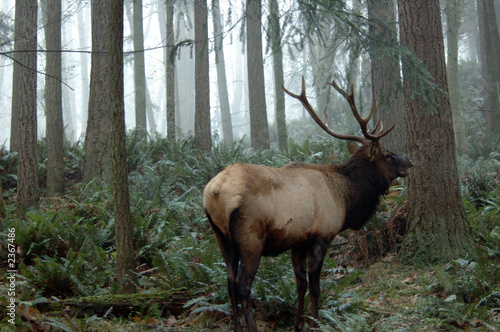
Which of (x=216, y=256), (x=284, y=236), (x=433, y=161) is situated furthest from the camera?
(x=433, y=161)

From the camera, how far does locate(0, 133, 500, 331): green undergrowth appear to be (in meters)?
4.71

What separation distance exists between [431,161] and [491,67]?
12573mm

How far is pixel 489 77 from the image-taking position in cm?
1650

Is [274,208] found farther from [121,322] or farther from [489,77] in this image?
[489,77]

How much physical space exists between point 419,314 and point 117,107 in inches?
169

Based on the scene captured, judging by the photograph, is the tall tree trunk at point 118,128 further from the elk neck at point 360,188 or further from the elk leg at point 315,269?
the elk neck at point 360,188

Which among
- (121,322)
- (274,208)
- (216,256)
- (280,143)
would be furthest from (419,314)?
(280,143)

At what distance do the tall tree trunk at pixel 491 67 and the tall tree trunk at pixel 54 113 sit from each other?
46.9 feet

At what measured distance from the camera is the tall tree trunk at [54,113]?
10.7 meters

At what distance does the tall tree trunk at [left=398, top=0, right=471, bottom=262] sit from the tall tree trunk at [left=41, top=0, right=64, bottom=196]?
23.3 ft

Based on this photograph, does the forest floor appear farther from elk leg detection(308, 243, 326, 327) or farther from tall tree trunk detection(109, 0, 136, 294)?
tall tree trunk detection(109, 0, 136, 294)

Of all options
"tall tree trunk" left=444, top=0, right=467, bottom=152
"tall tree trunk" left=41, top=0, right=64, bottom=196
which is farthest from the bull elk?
"tall tree trunk" left=444, top=0, right=467, bottom=152

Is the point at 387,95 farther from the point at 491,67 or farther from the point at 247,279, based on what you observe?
the point at 491,67

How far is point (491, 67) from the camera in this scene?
55.1 ft
